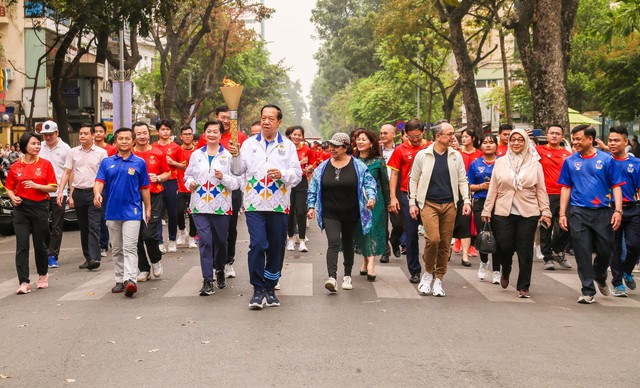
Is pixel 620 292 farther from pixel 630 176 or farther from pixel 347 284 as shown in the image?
pixel 347 284

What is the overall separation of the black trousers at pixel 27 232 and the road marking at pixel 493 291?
5.05 m

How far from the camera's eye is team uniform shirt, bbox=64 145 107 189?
12359 mm

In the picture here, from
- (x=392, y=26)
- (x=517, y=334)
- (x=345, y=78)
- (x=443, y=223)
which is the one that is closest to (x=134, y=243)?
(x=443, y=223)

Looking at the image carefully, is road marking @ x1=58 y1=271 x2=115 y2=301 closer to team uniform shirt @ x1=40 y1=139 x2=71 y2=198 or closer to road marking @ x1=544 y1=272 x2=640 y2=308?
team uniform shirt @ x1=40 y1=139 x2=71 y2=198

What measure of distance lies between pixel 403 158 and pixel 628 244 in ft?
9.59

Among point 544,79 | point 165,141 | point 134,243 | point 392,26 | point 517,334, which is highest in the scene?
point 392,26

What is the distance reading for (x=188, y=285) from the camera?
33.7 feet

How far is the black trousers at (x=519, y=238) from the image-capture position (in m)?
9.70

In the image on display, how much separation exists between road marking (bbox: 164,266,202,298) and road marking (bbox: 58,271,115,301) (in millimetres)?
751

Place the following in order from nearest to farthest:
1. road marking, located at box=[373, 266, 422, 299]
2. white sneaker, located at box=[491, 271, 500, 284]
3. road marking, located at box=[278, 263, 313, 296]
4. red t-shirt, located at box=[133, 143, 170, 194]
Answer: road marking, located at box=[373, 266, 422, 299] < road marking, located at box=[278, 263, 313, 296] < white sneaker, located at box=[491, 271, 500, 284] < red t-shirt, located at box=[133, 143, 170, 194]

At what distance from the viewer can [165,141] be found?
43.6 feet

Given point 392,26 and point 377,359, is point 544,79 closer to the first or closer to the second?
point 377,359

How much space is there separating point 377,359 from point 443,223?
3492mm

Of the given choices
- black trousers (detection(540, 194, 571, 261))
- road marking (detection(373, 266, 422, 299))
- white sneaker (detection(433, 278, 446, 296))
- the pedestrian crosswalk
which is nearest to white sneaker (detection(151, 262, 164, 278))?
the pedestrian crosswalk
